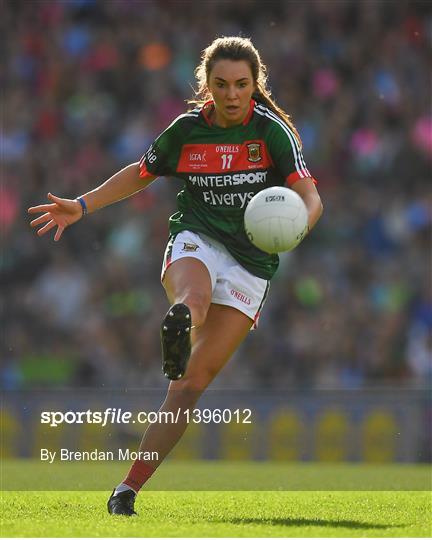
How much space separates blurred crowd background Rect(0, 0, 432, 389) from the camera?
13.7 metres

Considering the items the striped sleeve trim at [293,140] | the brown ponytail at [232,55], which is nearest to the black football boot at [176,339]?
the striped sleeve trim at [293,140]

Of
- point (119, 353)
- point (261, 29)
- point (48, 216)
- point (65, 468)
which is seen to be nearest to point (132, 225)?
point (119, 353)

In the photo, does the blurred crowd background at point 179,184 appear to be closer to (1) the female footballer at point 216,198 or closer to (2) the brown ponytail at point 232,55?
(1) the female footballer at point 216,198

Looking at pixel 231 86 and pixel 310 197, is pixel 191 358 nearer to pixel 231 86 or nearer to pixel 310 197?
pixel 310 197

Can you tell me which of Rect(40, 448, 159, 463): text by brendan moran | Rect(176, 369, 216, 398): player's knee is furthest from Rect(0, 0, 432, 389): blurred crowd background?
Rect(176, 369, 216, 398): player's knee

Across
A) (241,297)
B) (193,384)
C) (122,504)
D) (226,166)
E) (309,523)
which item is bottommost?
(309,523)

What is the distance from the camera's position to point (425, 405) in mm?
11977

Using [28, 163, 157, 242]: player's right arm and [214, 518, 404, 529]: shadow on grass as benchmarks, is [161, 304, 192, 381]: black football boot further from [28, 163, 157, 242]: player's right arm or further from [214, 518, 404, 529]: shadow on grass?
[28, 163, 157, 242]: player's right arm

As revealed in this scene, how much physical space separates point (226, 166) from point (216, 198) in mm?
173

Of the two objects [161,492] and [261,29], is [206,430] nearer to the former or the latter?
[161,492]

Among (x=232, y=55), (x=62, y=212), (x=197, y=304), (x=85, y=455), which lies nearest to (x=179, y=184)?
(x=85, y=455)

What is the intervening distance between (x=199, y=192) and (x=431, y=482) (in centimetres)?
318

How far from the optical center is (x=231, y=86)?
600cm

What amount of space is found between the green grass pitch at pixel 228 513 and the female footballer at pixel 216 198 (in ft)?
1.24
